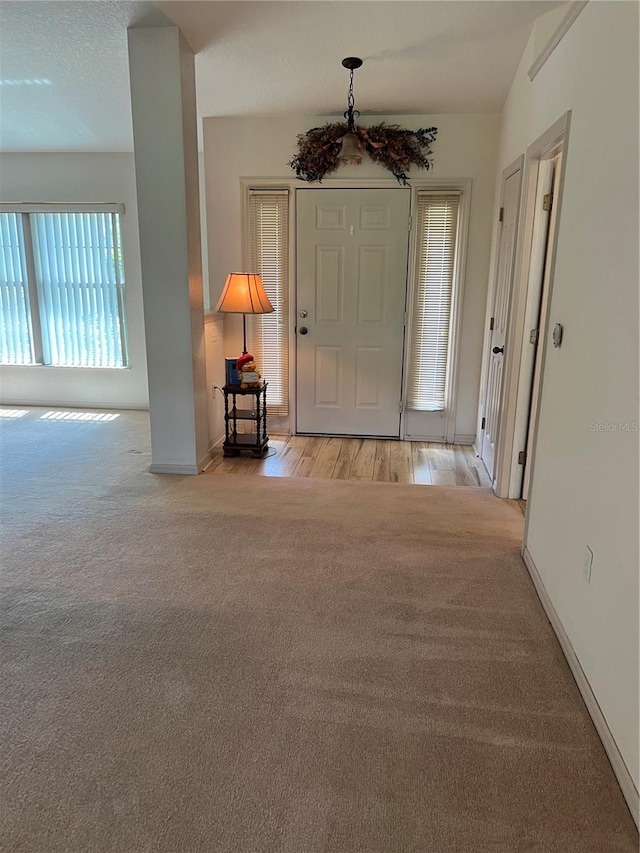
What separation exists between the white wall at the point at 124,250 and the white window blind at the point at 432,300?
268cm

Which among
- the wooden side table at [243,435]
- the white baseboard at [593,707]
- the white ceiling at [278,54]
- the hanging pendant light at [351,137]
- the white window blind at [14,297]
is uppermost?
the white ceiling at [278,54]

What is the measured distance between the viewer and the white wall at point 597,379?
1563 millimetres

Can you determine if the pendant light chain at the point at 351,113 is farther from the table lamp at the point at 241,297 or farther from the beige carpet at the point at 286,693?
the beige carpet at the point at 286,693

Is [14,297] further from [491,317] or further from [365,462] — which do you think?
[491,317]

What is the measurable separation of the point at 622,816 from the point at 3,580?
2425mm

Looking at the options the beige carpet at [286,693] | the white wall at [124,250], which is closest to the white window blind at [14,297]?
the white wall at [124,250]

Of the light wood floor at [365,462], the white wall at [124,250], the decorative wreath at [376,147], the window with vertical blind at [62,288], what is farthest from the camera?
the window with vertical blind at [62,288]

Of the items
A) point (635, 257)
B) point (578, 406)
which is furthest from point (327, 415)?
point (635, 257)

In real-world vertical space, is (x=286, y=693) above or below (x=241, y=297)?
below

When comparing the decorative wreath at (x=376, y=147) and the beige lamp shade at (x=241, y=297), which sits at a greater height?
the decorative wreath at (x=376, y=147)

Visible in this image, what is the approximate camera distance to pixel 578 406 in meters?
2.01

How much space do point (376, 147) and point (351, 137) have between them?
1.25 feet

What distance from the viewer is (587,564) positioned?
1.85 meters

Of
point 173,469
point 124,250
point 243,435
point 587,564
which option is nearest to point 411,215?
point 243,435
